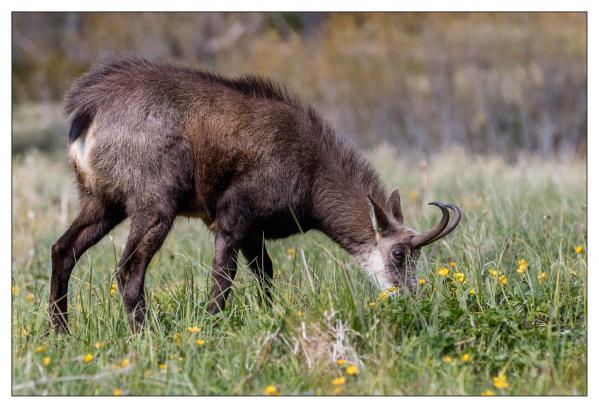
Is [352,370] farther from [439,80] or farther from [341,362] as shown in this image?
[439,80]

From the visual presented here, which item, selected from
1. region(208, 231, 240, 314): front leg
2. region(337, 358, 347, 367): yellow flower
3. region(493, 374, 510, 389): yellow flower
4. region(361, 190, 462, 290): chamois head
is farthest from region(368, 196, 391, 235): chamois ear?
region(493, 374, 510, 389): yellow flower

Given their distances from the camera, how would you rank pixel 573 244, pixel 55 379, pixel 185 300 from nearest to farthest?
pixel 55 379 < pixel 185 300 < pixel 573 244

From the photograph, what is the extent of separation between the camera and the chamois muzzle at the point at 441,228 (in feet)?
22.9

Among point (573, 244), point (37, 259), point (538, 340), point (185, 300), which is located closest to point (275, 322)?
point (185, 300)

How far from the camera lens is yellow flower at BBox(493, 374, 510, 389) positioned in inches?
202

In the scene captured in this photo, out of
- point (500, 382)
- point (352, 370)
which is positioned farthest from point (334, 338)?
point (500, 382)

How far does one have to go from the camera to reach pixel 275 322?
5.66 meters

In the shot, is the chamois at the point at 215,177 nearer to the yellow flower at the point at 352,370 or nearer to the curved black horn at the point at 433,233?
the curved black horn at the point at 433,233

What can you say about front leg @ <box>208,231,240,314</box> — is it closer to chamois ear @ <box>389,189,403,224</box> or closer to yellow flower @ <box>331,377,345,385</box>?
chamois ear @ <box>389,189,403,224</box>

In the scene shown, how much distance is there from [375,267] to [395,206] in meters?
0.57

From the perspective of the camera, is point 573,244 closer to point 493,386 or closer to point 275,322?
point 493,386

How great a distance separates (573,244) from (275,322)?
3513mm

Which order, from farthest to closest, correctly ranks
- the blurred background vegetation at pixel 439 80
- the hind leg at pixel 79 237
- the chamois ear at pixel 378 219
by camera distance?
the blurred background vegetation at pixel 439 80, the chamois ear at pixel 378 219, the hind leg at pixel 79 237

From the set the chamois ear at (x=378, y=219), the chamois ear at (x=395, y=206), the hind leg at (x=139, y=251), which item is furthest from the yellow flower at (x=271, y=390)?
the chamois ear at (x=395, y=206)
